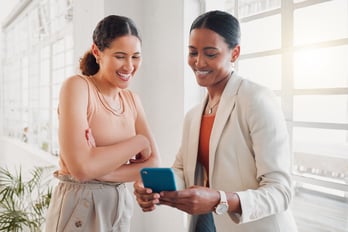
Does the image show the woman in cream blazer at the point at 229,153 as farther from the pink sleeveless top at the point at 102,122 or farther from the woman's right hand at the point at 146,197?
the pink sleeveless top at the point at 102,122

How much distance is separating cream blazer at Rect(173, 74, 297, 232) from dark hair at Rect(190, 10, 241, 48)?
138 mm

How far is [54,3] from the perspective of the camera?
4.04 metres

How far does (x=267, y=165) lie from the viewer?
3.15ft

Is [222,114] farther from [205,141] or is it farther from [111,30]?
[111,30]

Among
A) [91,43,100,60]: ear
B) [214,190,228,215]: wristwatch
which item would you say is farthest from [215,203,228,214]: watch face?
[91,43,100,60]: ear

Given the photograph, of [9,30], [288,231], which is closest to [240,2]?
[288,231]

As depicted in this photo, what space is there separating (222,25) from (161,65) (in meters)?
1.23

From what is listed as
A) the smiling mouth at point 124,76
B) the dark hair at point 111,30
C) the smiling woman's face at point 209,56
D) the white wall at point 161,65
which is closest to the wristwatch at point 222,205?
the smiling woman's face at point 209,56

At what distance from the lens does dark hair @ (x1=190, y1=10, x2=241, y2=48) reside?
1.10 m

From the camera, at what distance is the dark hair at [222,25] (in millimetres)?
1102

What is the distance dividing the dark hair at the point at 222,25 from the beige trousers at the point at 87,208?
0.70 m

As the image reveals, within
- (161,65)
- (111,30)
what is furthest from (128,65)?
(161,65)

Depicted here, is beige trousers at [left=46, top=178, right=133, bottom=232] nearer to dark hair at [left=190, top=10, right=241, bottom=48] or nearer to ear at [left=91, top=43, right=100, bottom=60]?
ear at [left=91, top=43, right=100, bottom=60]

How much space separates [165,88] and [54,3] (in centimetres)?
258
